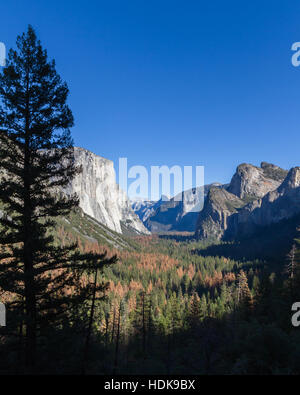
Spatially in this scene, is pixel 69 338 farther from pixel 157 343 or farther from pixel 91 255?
pixel 157 343

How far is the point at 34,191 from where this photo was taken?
9.98 metres

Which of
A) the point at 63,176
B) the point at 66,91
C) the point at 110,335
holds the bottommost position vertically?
the point at 110,335

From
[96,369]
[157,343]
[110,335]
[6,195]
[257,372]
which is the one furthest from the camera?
[110,335]

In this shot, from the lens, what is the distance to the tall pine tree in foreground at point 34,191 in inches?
371

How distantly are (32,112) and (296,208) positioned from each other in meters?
196

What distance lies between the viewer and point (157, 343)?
123ft

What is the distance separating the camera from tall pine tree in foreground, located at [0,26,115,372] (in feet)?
30.9
